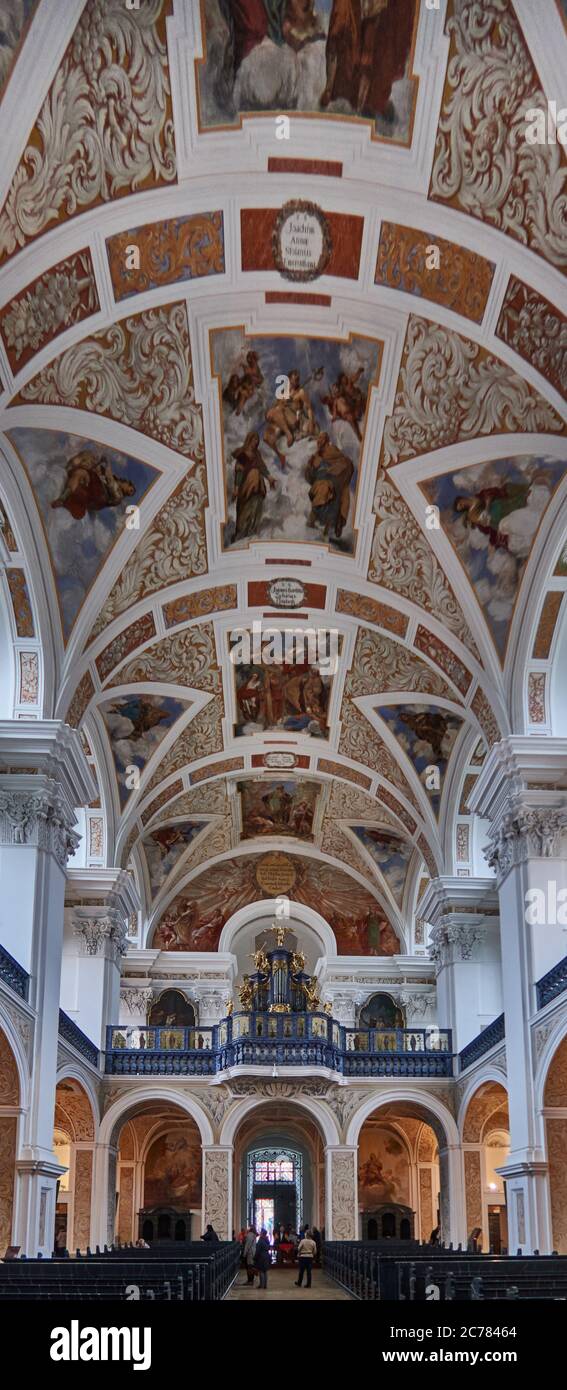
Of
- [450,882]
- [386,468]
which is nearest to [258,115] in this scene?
[386,468]

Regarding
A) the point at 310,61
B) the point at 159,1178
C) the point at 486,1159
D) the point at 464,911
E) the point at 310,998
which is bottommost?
the point at 159,1178

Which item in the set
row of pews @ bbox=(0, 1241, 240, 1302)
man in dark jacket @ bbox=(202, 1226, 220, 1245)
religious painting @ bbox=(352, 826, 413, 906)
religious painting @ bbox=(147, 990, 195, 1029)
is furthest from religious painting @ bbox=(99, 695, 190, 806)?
row of pews @ bbox=(0, 1241, 240, 1302)

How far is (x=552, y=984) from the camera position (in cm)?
1878

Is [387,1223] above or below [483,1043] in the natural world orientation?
below

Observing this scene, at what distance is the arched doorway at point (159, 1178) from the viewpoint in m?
31.2

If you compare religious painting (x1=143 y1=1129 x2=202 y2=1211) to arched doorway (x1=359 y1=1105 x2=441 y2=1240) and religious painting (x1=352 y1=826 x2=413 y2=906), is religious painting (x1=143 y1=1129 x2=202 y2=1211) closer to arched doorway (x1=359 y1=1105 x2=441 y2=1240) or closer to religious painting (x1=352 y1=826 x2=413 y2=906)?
arched doorway (x1=359 y1=1105 x2=441 y2=1240)

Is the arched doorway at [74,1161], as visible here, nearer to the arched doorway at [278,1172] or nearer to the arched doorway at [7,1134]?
the arched doorway at [7,1134]

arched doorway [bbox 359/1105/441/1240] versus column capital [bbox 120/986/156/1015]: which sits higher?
column capital [bbox 120/986/156/1015]

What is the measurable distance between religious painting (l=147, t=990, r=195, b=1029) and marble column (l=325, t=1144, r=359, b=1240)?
23.9 ft

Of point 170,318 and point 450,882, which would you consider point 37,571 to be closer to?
point 170,318

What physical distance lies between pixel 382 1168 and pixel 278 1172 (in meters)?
4.30

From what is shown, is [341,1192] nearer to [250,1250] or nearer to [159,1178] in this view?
[250,1250]

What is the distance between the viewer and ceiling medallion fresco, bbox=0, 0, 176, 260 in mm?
13344

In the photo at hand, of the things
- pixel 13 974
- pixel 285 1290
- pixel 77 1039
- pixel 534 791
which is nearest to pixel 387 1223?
pixel 77 1039
